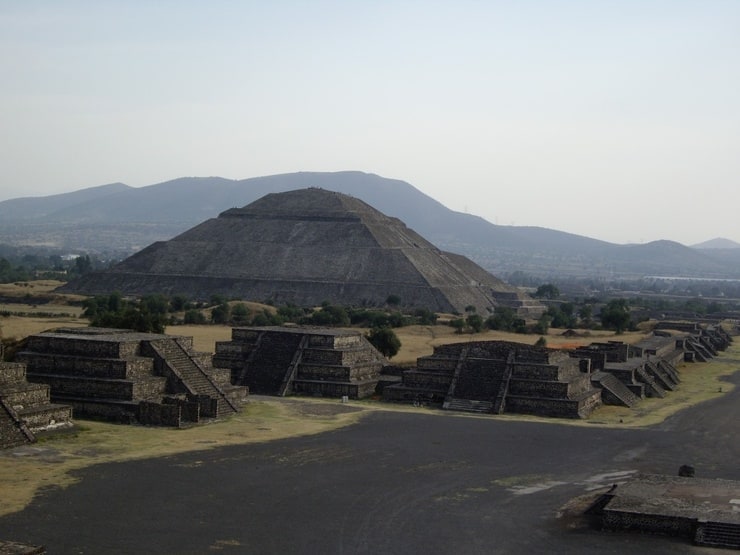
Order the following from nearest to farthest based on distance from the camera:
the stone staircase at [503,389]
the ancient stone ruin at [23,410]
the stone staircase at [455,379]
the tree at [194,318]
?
the ancient stone ruin at [23,410] → the stone staircase at [503,389] → the stone staircase at [455,379] → the tree at [194,318]

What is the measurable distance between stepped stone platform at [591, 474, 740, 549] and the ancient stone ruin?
1684cm

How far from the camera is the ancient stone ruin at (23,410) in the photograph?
32.0 m

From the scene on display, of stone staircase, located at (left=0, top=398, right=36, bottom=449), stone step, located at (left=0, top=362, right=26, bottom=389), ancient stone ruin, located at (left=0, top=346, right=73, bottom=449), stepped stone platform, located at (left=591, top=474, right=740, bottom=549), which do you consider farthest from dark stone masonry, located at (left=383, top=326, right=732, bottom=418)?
stone staircase, located at (left=0, top=398, right=36, bottom=449)

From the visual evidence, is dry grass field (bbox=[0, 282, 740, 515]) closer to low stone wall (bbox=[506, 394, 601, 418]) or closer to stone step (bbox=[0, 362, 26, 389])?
low stone wall (bbox=[506, 394, 601, 418])

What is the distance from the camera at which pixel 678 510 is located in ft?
82.3

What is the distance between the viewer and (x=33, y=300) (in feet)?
333

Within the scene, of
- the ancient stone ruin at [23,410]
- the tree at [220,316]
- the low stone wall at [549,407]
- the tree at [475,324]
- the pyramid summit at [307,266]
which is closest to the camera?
the ancient stone ruin at [23,410]

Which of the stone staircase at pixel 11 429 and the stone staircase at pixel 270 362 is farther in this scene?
Answer: the stone staircase at pixel 270 362

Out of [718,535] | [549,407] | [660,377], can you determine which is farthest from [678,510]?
[660,377]

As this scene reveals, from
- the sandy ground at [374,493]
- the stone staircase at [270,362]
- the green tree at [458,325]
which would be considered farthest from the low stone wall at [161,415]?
the green tree at [458,325]

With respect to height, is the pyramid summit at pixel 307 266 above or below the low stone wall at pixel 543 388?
above

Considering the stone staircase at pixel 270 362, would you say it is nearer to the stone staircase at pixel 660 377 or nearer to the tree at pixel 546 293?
the stone staircase at pixel 660 377

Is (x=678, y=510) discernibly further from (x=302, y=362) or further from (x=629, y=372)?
(x=629, y=372)

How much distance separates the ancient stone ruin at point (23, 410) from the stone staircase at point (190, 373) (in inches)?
223
